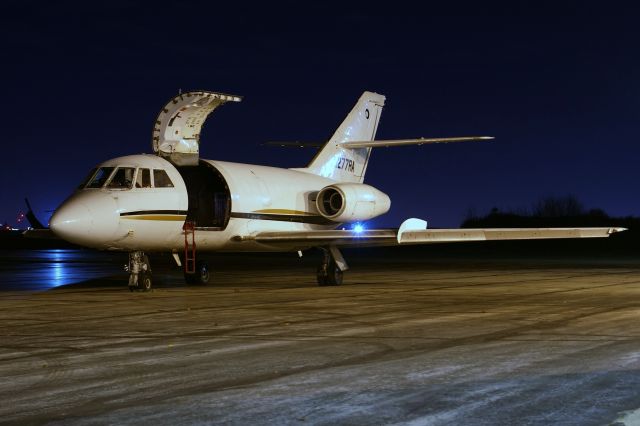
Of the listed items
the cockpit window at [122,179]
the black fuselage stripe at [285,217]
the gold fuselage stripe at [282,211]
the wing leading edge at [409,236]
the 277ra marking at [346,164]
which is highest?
the 277ra marking at [346,164]

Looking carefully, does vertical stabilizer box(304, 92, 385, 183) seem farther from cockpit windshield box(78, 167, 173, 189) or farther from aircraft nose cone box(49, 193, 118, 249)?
aircraft nose cone box(49, 193, 118, 249)

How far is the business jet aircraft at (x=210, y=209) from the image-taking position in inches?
707

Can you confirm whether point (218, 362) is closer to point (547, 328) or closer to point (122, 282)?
point (547, 328)


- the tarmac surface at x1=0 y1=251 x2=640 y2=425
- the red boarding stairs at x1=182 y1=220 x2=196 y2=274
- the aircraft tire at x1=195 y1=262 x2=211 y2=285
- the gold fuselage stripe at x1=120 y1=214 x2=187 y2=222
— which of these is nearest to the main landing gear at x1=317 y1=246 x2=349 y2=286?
the aircraft tire at x1=195 y1=262 x2=211 y2=285

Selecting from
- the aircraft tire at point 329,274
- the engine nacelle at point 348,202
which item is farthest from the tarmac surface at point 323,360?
the engine nacelle at point 348,202

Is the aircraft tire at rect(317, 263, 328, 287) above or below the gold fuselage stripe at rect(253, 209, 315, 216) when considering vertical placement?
below

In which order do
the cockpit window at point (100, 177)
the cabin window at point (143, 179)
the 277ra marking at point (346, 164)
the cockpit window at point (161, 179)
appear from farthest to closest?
1. the 277ra marking at point (346, 164)
2. the cockpit window at point (161, 179)
3. the cabin window at point (143, 179)
4. the cockpit window at point (100, 177)

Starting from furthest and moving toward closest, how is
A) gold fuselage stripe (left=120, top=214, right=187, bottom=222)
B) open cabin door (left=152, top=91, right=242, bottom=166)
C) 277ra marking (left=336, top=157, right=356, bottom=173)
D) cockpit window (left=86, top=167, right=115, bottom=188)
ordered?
277ra marking (left=336, top=157, right=356, bottom=173) < open cabin door (left=152, top=91, right=242, bottom=166) < cockpit window (left=86, top=167, right=115, bottom=188) < gold fuselage stripe (left=120, top=214, right=187, bottom=222)

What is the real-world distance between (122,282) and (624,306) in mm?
13459

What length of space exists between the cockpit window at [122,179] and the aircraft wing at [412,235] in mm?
3450

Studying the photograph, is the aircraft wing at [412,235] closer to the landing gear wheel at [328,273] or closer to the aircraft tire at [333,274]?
the landing gear wheel at [328,273]

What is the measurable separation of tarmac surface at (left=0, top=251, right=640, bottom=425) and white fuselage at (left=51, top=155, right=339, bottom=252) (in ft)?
5.05

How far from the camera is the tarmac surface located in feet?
20.8

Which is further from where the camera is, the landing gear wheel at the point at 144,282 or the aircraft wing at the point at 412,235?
the aircraft wing at the point at 412,235
